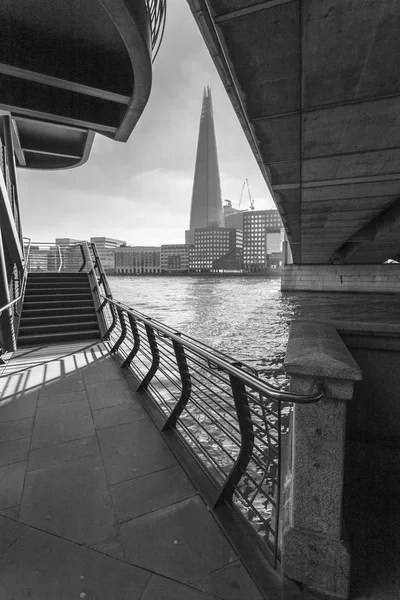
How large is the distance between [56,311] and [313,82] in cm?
910

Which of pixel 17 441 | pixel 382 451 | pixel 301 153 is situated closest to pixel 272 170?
pixel 301 153

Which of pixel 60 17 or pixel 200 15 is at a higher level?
pixel 60 17

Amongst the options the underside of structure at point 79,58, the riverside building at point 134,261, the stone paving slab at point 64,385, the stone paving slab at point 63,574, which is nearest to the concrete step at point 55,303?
the stone paving slab at point 64,385

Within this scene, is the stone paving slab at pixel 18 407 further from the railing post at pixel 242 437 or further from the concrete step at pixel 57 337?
the concrete step at pixel 57 337

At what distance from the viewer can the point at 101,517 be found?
2.38 metres

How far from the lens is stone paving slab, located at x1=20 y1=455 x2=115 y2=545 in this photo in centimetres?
226

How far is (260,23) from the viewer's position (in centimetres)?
424

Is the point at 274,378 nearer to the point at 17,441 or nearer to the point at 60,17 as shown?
the point at 17,441

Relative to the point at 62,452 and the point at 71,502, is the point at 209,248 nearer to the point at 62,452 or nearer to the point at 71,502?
the point at 62,452

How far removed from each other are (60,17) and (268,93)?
5656mm

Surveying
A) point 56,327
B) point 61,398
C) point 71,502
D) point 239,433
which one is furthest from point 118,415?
point 56,327

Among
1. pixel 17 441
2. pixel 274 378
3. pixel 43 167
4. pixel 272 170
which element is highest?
pixel 43 167

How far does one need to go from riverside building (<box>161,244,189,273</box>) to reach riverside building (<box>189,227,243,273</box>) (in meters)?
8.70

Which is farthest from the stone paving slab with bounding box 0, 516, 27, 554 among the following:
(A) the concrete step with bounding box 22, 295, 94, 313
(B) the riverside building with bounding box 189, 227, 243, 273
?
(B) the riverside building with bounding box 189, 227, 243, 273
